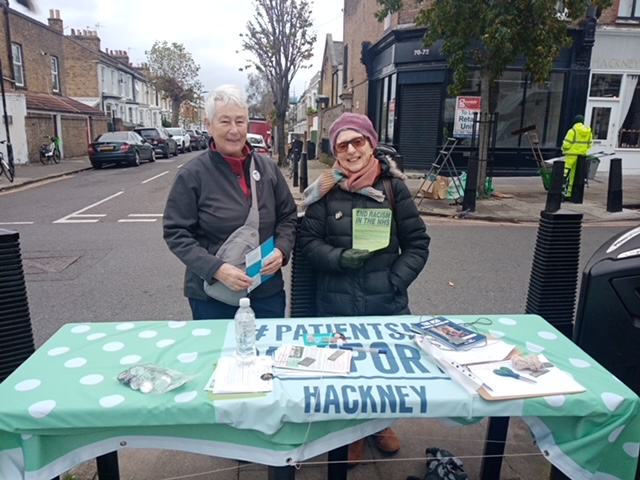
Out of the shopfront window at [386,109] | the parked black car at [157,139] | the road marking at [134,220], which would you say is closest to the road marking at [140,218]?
the road marking at [134,220]

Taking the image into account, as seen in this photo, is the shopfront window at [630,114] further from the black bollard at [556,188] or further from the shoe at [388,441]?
the shoe at [388,441]

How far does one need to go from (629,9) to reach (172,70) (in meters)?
46.7

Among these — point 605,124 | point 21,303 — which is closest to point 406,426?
point 21,303

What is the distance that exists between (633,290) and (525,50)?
9398 millimetres

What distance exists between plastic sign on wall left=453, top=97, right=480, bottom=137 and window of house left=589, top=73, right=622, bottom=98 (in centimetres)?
538

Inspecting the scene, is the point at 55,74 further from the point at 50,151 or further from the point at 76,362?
the point at 76,362

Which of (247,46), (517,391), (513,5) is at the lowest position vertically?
(517,391)

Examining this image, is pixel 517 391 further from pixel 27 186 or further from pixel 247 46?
pixel 247 46

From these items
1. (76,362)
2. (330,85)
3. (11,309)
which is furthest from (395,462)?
(330,85)

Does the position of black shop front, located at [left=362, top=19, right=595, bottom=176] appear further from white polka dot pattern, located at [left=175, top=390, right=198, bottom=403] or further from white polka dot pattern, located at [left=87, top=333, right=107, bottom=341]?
white polka dot pattern, located at [left=175, top=390, right=198, bottom=403]

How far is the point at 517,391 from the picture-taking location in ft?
6.19

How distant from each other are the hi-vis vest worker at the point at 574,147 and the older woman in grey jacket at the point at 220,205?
417 inches

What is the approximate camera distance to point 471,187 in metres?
10.4

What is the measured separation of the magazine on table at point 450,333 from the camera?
2213 mm
